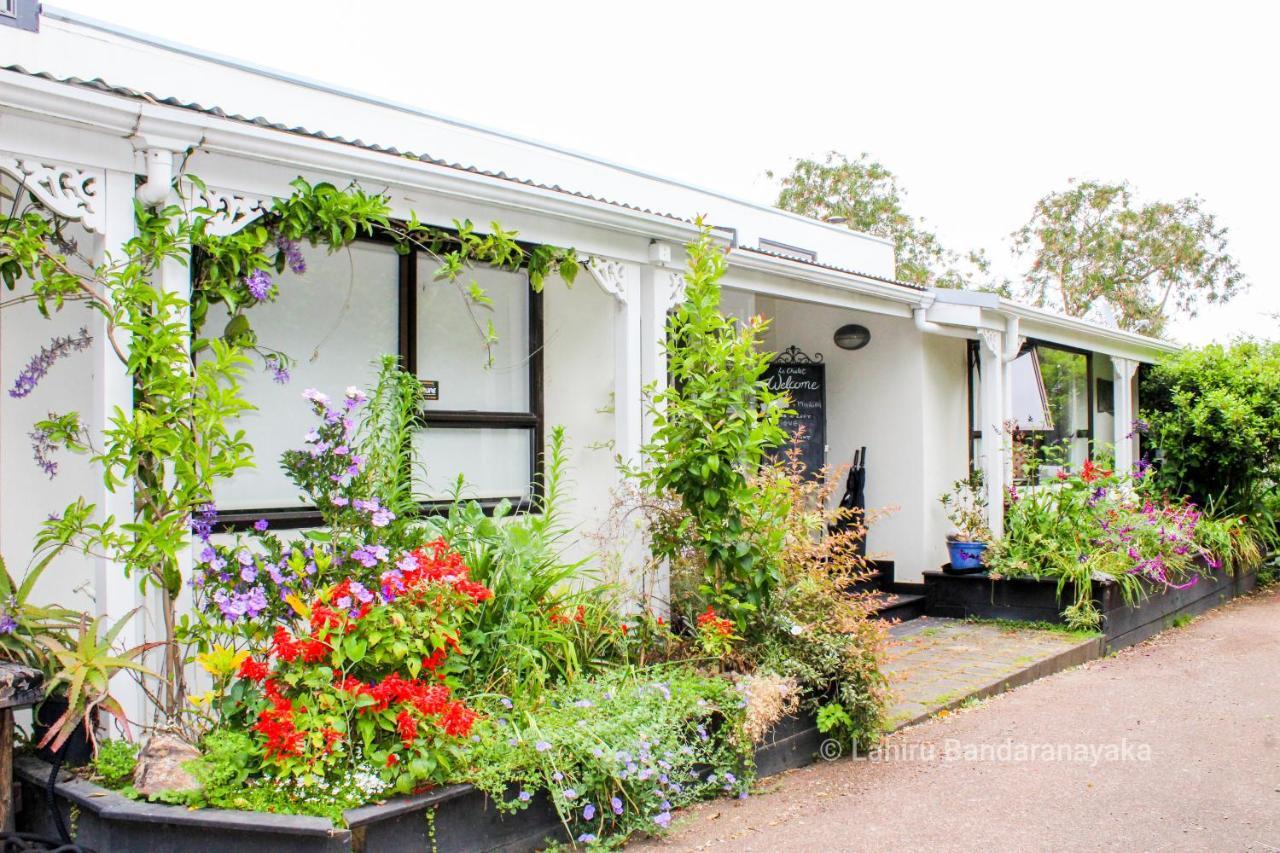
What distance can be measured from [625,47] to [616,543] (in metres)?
13.1

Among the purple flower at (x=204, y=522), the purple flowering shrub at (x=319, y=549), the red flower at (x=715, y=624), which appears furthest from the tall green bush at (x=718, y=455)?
the purple flower at (x=204, y=522)

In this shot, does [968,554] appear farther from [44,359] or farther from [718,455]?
[44,359]

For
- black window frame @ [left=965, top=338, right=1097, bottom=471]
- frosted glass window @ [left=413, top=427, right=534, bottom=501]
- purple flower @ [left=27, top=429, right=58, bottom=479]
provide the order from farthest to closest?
black window frame @ [left=965, top=338, right=1097, bottom=471] < frosted glass window @ [left=413, top=427, right=534, bottom=501] < purple flower @ [left=27, top=429, right=58, bottom=479]

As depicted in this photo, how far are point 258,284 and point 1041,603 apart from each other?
270 inches

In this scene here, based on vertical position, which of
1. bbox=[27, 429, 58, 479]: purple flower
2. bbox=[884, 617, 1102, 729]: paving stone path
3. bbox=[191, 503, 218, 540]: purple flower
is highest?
bbox=[27, 429, 58, 479]: purple flower

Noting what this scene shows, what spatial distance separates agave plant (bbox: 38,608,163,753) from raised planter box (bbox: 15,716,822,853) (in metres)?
0.23

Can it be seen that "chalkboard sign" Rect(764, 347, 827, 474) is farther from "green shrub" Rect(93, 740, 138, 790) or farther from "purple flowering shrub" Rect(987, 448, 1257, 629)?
"green shrub" Rect(93, 740, 138, 790)

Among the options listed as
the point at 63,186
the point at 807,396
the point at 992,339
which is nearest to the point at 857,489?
the point at 807,396

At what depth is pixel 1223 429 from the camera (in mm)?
11328

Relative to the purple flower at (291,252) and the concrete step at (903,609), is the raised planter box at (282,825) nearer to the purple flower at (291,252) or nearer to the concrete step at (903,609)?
the purple flower at (291,252)

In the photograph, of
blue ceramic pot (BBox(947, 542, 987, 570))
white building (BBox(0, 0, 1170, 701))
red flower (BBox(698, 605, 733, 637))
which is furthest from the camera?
blue ceramic pot (BBox(947, 542, 987, 570))

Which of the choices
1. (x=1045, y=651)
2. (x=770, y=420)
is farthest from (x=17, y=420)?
(x=1045, y=651)

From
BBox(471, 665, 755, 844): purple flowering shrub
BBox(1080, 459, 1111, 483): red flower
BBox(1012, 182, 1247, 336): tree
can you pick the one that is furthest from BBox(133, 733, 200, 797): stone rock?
BBox(1012, 182, 1247, 336): tree

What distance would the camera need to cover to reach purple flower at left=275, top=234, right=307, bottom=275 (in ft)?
15.6
